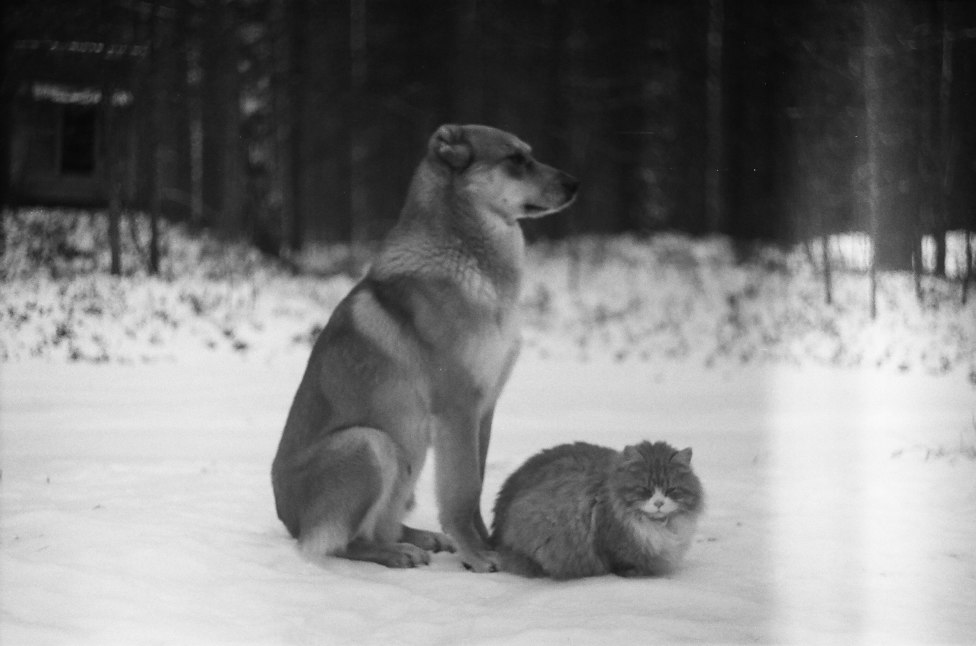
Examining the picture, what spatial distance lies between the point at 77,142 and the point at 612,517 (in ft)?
43.7

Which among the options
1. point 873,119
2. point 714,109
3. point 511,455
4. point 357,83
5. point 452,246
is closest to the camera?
point 452,246

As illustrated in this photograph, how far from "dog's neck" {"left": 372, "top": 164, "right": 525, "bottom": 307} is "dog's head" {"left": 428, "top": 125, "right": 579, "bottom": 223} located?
59 mm

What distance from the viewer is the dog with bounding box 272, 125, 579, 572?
385cm

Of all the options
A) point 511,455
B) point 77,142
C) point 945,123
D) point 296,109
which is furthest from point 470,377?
point 77,142

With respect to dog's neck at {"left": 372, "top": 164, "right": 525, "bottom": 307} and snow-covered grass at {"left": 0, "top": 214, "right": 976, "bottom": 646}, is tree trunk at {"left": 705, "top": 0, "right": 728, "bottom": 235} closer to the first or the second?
snow-covered grass at {"left": 0, "top": 214, "right": 976, "bottom": 646}

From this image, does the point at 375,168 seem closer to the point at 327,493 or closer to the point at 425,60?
the point at 425,60

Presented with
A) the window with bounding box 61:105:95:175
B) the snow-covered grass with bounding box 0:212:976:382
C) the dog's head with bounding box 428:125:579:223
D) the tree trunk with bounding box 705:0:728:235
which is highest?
the tree trunk with bounding box 705:0:728:235

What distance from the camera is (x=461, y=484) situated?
3982 millimetres

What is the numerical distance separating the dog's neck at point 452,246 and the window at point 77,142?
1081cm

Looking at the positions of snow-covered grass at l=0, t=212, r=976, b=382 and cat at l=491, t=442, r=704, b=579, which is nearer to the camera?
cat at l=491, t=442, r=704, b=579

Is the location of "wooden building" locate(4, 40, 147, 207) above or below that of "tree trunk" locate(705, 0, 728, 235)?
below

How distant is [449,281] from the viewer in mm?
4105

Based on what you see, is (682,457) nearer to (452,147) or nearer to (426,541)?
(426,541)

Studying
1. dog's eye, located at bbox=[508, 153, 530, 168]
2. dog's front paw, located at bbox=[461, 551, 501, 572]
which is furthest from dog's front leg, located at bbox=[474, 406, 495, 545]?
dog's eye, located at bbox=[508, 153, 530, 168]
